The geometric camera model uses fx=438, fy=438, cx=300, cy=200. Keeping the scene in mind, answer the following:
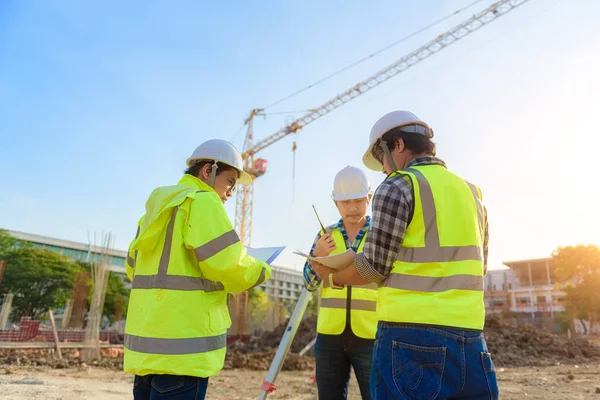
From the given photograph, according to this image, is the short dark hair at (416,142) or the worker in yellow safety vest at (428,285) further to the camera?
the short dark hair at (416,142)

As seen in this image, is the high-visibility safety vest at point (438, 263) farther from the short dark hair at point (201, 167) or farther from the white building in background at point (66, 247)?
the white building in background at point (66, 247)

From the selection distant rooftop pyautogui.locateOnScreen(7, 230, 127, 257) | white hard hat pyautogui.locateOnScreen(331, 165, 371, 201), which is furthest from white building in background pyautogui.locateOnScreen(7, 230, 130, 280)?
white hard hat pyautogui.locateOnScreen(331, 165, 371, 201)

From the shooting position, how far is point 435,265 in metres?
1.60

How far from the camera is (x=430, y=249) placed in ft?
5.32

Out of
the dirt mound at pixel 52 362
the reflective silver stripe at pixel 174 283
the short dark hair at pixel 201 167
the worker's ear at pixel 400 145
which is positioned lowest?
the dirt mound at pixel 52 362

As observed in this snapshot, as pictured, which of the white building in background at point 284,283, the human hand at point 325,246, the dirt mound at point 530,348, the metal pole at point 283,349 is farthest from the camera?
the white building in background at point 284,283

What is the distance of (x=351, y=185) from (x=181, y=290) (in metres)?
1.77

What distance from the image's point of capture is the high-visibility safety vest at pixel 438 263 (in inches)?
61.1

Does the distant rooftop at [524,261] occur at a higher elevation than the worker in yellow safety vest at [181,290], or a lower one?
higher

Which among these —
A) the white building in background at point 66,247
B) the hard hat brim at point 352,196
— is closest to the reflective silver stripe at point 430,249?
the hard hat brim at point 352,196

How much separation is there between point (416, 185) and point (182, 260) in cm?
114

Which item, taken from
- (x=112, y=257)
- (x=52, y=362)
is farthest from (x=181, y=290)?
(x=112, y=257)

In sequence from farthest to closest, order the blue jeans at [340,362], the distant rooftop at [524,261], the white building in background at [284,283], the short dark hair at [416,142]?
the white building in background at [284,283]
the distant rooftop at [524,261]
the blue jeans at [340,362]
the short dark hair at [416,142]

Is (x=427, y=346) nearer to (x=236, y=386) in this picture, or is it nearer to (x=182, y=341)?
(x=182, y=341)
